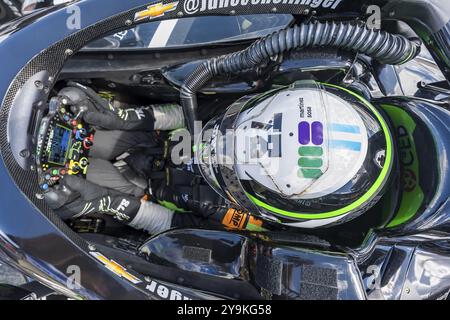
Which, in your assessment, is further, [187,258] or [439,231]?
[187,258]

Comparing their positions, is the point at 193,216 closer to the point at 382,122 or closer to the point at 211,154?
the point at 211,154

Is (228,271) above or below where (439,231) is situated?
below

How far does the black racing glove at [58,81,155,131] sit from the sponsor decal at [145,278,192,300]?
73 cm

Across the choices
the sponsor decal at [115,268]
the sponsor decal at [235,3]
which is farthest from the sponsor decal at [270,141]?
the sponsor decal at [115,268]

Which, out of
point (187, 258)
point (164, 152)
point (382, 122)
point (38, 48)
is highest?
point (38, 48)

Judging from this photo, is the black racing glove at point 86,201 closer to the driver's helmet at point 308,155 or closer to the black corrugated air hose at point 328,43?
the driver's helmet at point 308,155

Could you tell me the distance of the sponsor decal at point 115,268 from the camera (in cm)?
124

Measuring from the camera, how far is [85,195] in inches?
64.4

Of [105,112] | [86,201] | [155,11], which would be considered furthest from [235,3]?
[86,201]

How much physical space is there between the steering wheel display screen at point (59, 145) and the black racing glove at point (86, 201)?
87mm

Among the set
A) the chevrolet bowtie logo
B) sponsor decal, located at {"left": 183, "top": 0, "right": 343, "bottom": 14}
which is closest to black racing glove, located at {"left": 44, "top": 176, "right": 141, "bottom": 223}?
the chevrolet bowtie logo

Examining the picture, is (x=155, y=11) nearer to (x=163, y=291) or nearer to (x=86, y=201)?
(x=86, y=201)
